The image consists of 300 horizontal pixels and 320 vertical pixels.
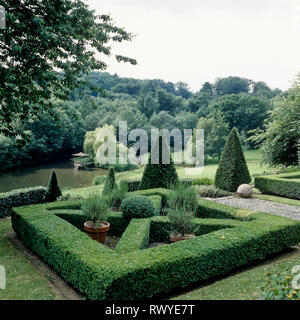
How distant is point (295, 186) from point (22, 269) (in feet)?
39.9

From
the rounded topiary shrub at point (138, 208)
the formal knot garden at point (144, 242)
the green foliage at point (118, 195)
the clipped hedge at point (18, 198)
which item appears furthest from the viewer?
the clipped hedge at point (18, 198)

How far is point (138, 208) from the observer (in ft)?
26.8

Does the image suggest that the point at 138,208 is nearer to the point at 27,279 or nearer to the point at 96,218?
the point at 96,218

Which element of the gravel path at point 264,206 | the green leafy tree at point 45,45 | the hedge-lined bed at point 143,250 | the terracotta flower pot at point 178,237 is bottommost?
the gravel path at point 264,206

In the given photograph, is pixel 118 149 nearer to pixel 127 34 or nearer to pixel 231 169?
pixel 231 169

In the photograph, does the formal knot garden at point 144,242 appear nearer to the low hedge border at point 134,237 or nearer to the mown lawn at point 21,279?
the low hedge border at point 134,237

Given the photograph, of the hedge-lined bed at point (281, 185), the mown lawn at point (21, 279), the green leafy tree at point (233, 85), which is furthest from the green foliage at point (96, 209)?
the green leafy tree at point (233, 85)

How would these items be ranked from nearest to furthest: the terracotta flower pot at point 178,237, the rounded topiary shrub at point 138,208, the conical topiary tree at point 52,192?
the terracotta flower pot at point 178,237 → the rounded topiary shrub at point 138,208 → the conical topiary tree at point 52,192

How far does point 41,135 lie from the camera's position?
39.9 m

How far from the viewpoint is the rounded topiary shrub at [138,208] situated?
8.17 metres

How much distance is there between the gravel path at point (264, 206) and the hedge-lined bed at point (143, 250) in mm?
3310

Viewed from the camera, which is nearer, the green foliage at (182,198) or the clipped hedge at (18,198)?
the green foliage at (182,198)

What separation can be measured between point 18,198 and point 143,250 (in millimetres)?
7788

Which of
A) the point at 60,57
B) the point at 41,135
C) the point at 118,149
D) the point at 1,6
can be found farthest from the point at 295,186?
the point at 41,135
